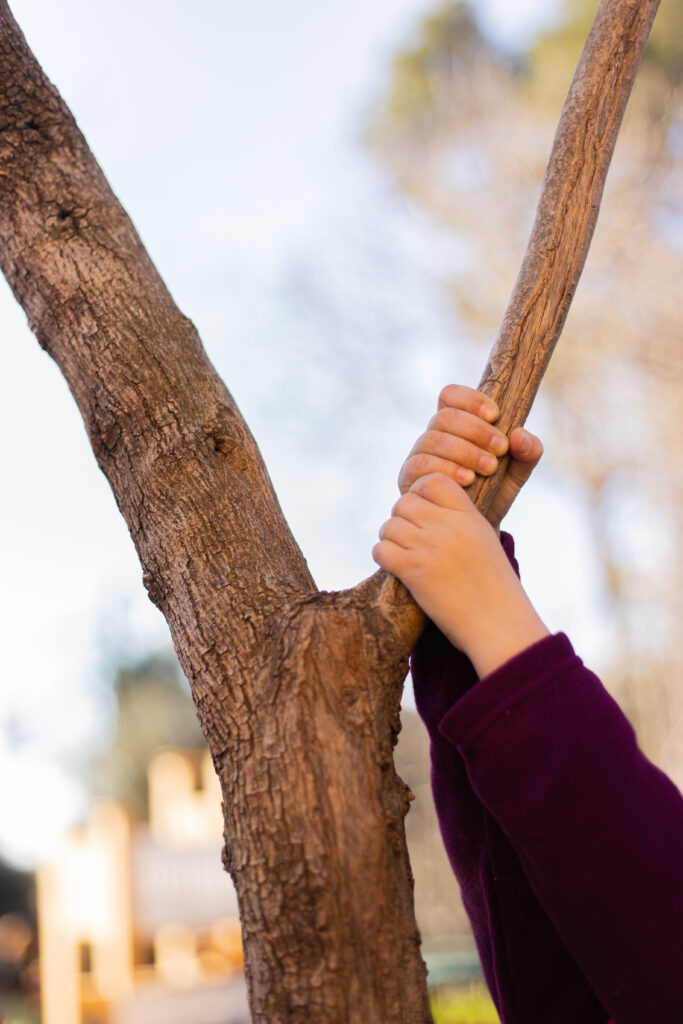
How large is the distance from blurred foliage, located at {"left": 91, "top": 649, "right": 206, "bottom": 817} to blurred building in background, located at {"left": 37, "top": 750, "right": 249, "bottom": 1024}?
565 cm

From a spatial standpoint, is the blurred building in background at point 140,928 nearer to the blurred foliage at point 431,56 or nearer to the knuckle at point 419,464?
the knuckle at point 419,464

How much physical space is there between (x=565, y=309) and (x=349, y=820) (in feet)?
1.50

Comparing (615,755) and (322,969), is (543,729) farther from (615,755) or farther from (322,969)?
(322,969)

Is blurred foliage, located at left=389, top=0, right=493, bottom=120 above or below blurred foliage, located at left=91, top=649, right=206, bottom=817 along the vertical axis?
above

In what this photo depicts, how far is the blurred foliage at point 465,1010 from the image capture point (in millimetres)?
4662

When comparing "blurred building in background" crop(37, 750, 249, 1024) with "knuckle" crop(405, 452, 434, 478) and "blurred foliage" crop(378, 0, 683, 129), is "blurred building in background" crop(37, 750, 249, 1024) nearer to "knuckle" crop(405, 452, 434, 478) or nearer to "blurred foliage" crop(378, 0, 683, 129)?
"knuckle" crop(405, 452, 434, 478)

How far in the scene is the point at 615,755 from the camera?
0.58 m

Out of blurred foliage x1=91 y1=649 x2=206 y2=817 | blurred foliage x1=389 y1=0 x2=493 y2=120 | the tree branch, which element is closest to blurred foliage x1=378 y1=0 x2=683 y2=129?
blurred foliage x1=389 y1=0 x2=493 y2=120

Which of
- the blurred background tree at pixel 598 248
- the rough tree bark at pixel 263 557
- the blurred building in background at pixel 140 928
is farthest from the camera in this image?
the blurred background tree at pixel 598 248

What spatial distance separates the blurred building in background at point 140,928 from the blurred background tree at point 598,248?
141 inches

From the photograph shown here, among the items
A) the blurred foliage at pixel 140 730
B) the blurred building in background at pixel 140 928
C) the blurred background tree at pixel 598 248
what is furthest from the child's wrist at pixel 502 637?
the blurred foliage at pixel 140 730

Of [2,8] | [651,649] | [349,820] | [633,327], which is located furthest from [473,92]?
[349,820]

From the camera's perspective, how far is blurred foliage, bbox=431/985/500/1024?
184 inches

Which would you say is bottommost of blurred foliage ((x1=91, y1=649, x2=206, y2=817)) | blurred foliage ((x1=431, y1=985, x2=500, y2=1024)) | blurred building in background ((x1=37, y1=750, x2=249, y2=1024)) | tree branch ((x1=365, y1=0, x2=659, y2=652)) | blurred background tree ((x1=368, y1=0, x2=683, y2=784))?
blurred foliage ((x1=431, y1=985, x2=500, y2=1024))
